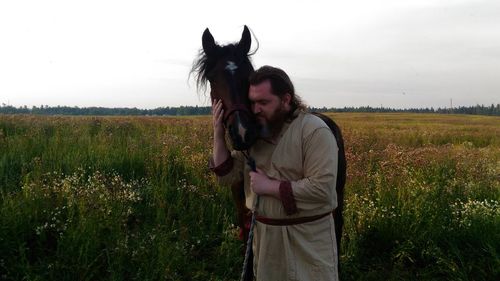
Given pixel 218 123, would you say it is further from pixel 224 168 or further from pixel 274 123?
pixel 274 123

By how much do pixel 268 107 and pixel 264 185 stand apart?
0.45m

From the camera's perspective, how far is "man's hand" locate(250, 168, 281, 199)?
2283mm

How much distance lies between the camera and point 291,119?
96.0 inches

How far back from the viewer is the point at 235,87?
279 cm

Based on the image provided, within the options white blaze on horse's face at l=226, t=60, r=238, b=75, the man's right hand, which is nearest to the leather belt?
the man's right hand

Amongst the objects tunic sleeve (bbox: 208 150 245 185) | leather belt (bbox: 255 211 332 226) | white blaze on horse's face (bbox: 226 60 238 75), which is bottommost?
leather belt (bbox: 255 211 332 226)

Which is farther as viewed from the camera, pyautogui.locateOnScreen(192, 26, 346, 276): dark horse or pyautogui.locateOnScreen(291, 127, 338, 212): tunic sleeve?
pyautogui.locateOnScreen(192, 26, 346, 276): dark horse

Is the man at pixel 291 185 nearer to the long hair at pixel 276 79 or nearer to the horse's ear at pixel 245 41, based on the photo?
the long hair at pixel 276 79

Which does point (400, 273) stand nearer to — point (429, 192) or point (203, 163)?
point (429, 192)

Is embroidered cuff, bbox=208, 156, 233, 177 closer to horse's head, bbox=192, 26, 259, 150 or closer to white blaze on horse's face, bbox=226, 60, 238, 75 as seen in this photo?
horse's head, bbox=192, 26, 259, 150

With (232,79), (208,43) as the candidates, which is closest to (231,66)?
(232,79)

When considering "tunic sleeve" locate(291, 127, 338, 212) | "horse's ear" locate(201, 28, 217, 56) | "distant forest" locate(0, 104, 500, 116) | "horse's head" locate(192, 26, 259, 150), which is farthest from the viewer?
"distant forest" locate(0, 104, 500, 116)

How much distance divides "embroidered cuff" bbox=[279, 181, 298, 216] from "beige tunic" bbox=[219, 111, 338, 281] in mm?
25

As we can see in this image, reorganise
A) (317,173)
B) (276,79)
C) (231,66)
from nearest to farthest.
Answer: (317,173)
(276,79)
(231,66)
